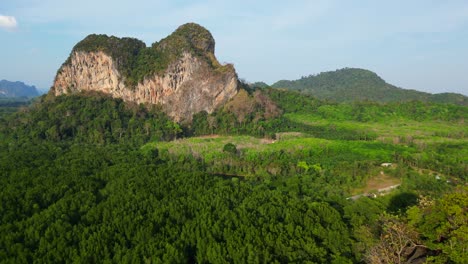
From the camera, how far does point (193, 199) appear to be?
3762 cm

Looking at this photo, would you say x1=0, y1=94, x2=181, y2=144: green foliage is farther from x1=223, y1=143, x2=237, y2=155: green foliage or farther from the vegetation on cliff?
x1=223, y1=143, x2=237, y2=155: green foliage

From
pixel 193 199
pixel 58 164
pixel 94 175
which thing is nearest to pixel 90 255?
pixel 193 199

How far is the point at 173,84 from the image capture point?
9856cm

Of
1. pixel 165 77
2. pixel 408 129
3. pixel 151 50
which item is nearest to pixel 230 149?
pixel 165 77

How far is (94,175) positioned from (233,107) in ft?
191

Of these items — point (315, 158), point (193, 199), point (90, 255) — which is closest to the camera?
point (90, 255)

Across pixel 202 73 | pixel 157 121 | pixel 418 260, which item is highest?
pixel 202 73

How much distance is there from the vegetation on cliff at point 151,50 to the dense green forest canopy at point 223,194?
48.6ft

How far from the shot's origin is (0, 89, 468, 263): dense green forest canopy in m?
26.6

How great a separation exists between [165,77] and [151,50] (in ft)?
46.3

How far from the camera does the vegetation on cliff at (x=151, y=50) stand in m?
98.4

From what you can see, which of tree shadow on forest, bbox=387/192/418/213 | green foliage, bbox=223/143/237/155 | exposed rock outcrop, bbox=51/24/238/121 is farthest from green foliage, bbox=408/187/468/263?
exposed rock outcrop, bbox=51/24/238/121

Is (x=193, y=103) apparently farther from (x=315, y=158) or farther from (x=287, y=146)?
(x=315, y=158)

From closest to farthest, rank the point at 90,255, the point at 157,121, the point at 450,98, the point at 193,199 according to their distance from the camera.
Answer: the point at 90,255
the point at 193,199
the point at 157,121
the point at 450,98
